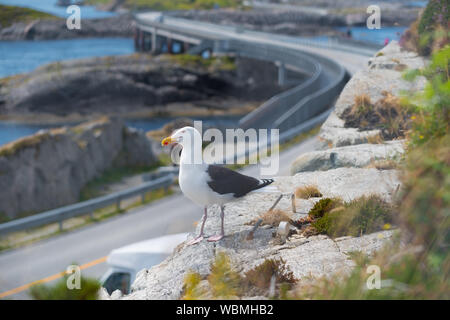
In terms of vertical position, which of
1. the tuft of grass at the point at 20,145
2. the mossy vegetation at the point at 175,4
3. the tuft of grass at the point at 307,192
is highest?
the mossy vegetation at the point at 175,4

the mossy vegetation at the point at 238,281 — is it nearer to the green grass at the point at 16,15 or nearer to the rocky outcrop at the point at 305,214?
the rocky outcrop at the point at 305,214

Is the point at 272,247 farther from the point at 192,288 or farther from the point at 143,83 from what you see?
the point at 143,83

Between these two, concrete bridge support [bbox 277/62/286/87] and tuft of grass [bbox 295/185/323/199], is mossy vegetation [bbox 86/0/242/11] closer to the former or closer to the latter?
concrete bridge support [bbox 277/62/286/87]

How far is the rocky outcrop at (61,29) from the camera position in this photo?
46.1 m

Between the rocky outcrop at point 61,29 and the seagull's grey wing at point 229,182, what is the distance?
32589 millimetres

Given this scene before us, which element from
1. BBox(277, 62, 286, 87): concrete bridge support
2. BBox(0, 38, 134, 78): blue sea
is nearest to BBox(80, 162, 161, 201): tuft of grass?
BBox(0, 38, 134, 78): blue sea

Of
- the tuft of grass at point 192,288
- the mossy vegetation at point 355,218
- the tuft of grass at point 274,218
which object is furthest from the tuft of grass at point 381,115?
the tuft of grass at point 192,288

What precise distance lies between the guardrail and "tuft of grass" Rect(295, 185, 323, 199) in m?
15.3

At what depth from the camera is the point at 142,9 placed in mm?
123062

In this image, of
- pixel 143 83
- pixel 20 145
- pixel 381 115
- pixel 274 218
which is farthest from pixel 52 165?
pixel 143 83

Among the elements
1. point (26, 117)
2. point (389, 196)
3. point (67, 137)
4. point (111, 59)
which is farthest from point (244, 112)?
point (389, 196)

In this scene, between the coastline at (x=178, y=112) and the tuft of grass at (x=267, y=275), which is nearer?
the tuft of grass at (x=267, y=275)

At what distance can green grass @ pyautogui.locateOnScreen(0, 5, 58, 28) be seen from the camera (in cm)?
4341
